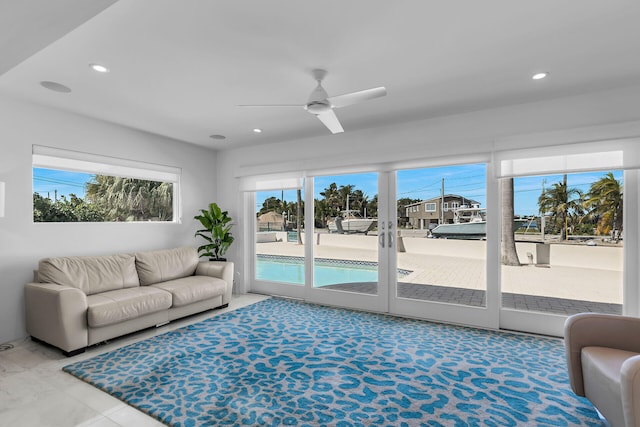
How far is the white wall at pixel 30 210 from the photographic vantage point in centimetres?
336

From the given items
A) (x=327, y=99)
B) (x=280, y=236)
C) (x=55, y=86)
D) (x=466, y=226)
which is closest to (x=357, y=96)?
(x=327, y=99)

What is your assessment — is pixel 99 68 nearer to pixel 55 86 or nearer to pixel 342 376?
pixel 55 86

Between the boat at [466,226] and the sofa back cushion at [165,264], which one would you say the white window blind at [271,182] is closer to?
the sofa back cushion at [165,264]

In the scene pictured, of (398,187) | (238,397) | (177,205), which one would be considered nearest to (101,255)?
(177,205)

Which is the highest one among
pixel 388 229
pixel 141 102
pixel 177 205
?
pixel 141 102

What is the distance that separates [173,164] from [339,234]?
109 inches

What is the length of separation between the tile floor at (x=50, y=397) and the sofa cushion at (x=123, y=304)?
12.3 inches

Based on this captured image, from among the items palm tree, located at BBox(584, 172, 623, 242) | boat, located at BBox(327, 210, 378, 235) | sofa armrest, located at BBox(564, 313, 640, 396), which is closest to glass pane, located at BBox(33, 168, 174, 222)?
boat, located at BBox(327, 210, 378, 235)

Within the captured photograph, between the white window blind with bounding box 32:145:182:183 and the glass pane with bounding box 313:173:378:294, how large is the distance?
2.31 metres

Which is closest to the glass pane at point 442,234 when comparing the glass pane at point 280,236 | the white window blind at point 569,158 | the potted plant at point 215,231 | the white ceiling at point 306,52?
the white window blind at point 569,158

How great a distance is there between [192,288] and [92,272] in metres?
1.09

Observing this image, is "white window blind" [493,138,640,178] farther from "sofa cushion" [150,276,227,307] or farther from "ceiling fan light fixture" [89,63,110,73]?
"ceiling fan light fixture" [89,63,110,73]

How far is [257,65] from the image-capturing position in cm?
264

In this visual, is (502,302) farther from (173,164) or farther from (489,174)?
(173,164)
